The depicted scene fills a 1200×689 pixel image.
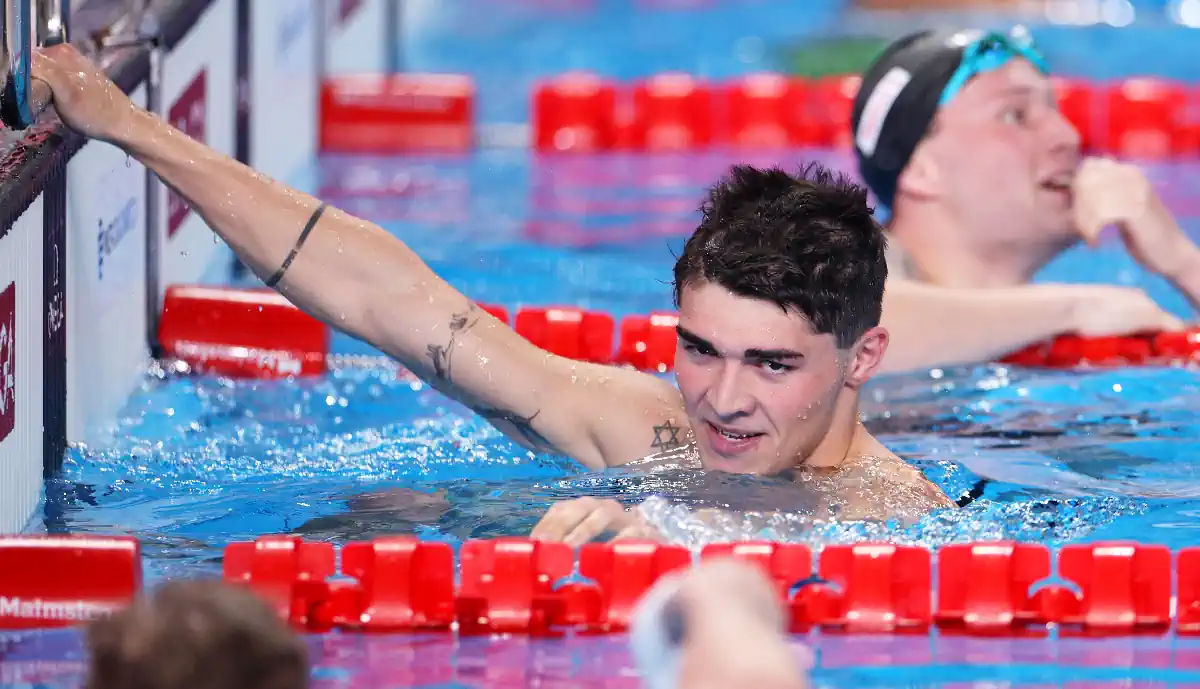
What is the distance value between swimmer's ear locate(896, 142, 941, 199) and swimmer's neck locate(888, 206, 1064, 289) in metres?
0.06

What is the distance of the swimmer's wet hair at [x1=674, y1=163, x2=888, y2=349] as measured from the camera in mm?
2760

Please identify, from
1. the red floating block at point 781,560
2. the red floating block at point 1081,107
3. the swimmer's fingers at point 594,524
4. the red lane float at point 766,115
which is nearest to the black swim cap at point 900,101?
the red floating block at point 781,560

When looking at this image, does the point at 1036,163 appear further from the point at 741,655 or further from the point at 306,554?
the point at 741,655

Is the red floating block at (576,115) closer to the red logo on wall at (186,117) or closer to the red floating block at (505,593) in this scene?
the red logo on wall at (186,117)

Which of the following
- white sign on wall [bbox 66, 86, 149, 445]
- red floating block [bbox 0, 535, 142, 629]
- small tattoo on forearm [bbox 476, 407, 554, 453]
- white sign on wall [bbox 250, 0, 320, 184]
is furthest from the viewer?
white sign on wall [bbox 250, 0, 320, 184]

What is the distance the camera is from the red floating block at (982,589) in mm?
2750

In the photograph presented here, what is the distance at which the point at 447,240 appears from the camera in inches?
229

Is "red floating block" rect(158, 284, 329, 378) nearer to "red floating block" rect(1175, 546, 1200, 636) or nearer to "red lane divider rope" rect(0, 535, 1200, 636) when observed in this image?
"red lane divider rope" rect(0, 535, 1200, 636)

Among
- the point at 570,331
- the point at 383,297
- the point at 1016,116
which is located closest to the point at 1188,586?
the point at 383,297

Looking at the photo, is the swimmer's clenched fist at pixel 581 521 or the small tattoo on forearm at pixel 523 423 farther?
the small tattoo on forearm at pixel 523 423

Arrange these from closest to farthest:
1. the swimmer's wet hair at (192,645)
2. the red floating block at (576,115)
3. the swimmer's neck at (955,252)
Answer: the swimmer's wet hair at (192,645), the swimmer's neck at (955,252), the red floating block at (576,115)

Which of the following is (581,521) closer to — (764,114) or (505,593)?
(505,593)

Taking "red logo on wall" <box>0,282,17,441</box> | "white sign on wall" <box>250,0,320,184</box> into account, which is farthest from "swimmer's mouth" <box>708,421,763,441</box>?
"white sign on wall" <box>250,0,320,184</box>

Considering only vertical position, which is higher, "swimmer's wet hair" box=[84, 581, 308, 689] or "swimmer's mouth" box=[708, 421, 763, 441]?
"swimmer's mouth" box=[708, 421, 763, 441]
